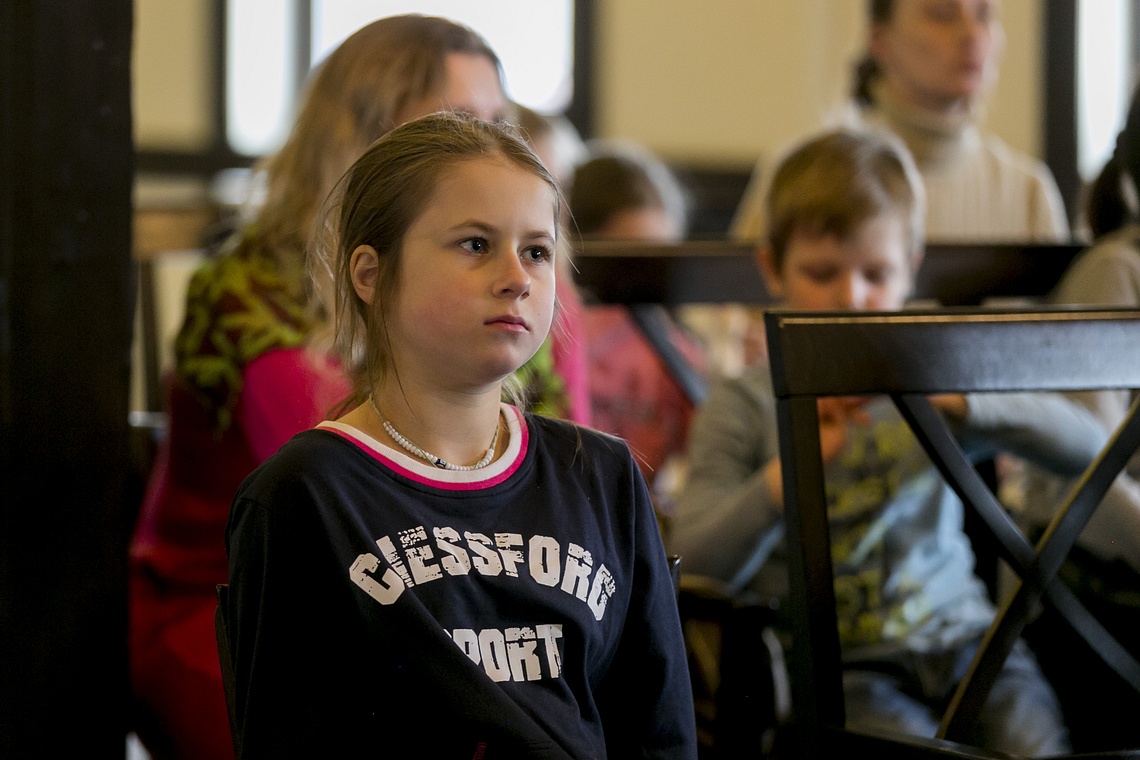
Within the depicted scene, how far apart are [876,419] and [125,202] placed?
842mm

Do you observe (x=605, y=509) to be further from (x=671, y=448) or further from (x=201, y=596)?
(x=671, y=448)

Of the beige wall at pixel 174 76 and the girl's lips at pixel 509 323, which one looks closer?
the girl's lips at pixel 509 323

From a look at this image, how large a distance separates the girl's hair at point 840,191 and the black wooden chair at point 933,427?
486mm

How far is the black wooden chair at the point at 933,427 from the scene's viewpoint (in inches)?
37.3

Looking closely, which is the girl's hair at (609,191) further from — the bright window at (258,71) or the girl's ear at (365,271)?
the bright window at (258,71)

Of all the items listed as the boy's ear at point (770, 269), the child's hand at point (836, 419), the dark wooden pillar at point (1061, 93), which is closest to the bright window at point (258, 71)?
the dark wooden pillar at point (1061, 93)

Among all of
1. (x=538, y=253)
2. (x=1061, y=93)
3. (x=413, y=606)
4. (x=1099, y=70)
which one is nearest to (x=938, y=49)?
(x=538, y=253)

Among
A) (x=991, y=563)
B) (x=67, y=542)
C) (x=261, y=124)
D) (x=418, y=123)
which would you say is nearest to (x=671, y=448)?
(x=991, y=563)

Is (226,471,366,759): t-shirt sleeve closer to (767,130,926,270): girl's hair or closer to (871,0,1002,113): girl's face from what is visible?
(767,130,926,270): girl's hair

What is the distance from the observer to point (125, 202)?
117cm

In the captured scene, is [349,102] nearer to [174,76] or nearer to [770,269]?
[770,269]

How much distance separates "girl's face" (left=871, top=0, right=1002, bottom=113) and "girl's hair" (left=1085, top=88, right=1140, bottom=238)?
0.54m

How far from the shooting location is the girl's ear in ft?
2.84

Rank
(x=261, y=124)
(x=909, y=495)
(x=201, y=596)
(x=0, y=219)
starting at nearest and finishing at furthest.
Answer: (x=0, y=219)
(x=201, y=596)
(x=909, y=495)
(x=261, y=124)
